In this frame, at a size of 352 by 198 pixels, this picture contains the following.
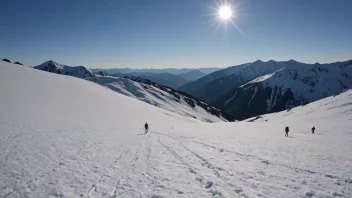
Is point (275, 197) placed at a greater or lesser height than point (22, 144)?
greater

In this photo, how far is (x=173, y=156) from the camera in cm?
1750

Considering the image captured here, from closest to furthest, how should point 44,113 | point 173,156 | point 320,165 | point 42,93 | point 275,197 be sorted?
point 275,197 → point 320,165 → point 173,156 → point 44,113 → point 42,93

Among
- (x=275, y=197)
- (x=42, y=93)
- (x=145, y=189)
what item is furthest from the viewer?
(x=42, y=93)

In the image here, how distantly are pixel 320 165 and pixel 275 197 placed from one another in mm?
7853

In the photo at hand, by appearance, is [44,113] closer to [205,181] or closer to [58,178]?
[58,178]

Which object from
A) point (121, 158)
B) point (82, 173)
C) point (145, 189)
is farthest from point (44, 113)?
point (145, 189)

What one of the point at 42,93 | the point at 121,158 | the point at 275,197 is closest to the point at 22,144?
the point at 121,158

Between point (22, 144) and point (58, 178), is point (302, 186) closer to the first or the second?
point (58, 178)

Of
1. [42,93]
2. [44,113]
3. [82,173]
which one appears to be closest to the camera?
[82,173]

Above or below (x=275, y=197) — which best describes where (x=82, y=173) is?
below

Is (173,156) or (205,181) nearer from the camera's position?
(205,181)

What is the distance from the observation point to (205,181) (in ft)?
37.3

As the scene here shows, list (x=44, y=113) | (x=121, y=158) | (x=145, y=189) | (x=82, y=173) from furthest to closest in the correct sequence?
(x=44, y=113)
(x=121, y=158)
(x=82, y=173)
(x=145, y=189)

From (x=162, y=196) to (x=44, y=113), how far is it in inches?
1302
